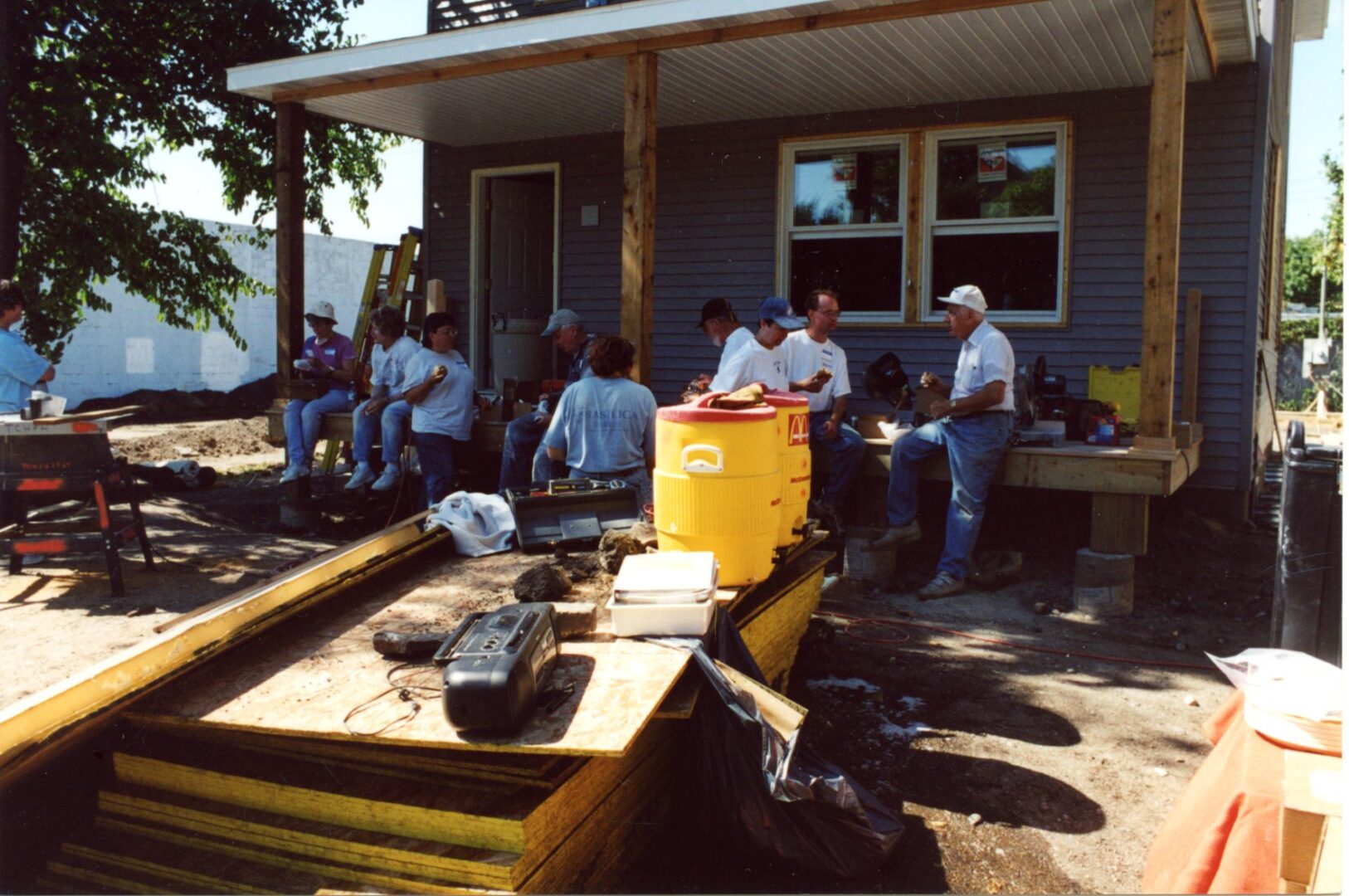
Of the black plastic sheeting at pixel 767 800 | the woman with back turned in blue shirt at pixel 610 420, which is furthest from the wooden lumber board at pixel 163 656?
the woman with back turned in blue shirt at pixel 610 420

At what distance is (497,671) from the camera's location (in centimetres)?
252

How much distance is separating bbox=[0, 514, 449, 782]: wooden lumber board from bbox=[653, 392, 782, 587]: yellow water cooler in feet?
3.98

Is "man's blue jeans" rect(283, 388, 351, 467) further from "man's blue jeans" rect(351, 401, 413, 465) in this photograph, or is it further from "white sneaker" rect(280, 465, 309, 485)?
"man's blue jeans" rect(351, 401, 413, 465)

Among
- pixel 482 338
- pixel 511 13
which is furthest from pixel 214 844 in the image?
pixel 511 13

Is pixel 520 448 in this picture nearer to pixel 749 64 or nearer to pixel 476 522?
pixel 476 522

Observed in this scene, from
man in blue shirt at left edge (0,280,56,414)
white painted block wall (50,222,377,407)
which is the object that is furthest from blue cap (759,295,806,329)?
white painted block wall (50,222,377,407)

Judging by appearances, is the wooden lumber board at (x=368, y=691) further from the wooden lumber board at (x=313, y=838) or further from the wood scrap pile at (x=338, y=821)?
the wooden lumber board at (x=313, y=838)

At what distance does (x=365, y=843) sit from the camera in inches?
102

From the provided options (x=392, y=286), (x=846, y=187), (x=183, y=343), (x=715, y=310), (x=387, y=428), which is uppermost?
(x=846, y=187)

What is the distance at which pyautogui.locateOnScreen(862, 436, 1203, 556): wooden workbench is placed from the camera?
596 centimetres

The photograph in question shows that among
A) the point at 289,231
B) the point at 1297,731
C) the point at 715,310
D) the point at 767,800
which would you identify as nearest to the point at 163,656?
the point at 767,800

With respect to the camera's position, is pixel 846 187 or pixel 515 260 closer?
pixel 846 187

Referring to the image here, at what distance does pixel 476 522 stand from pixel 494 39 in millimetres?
4269

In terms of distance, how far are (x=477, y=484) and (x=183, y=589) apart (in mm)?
3350
